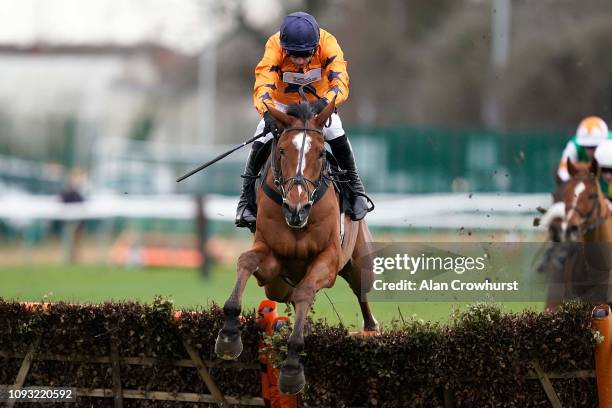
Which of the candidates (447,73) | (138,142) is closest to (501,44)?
(447,73)

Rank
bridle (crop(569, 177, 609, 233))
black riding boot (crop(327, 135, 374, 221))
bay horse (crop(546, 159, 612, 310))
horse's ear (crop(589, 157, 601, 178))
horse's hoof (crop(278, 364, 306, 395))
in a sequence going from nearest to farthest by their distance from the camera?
Result: 1. horse's hoof (crop(278, 364, 306, 395))
2. black riding boot (crop(327, 135, 374, 221))
3. bay horse (crop(546, 159, 612, 310))
4. bridle (crop(569, 177, 609, 233))
5. horse's ear (crop(589, 157, 601, 178))

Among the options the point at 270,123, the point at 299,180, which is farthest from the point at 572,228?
the point at 299,180

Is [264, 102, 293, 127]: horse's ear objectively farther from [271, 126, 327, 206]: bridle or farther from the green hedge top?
the green hedge top

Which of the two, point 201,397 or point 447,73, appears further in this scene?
point 447,73

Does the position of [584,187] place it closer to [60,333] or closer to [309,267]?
[309,267]

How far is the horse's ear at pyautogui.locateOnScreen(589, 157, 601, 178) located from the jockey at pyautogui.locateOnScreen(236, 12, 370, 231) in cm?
229

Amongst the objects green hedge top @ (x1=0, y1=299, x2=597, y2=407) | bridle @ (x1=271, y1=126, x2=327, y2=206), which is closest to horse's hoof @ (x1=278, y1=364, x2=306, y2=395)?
green hedge top @ (x1=0, y1=299, x2=597, y2=407)

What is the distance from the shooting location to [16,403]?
657cm

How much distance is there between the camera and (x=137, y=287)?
14086 mm

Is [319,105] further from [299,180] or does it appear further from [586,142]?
[586,142]

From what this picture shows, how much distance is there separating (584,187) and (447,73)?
64.1 ft

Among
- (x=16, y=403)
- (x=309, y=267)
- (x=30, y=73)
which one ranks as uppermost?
(x=30, y=73)

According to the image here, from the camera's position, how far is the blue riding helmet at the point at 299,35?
6.40 meters

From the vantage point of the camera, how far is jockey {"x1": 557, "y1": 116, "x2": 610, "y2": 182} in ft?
32.2
